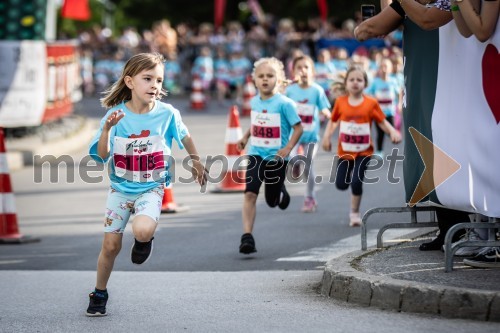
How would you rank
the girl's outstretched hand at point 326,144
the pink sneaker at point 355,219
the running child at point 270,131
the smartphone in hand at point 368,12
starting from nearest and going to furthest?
the smartphone in hand at point 368,12 < the running child at point 270,131 < the girl's outstretched hand at point 326,144 < the pink sneaker at point 355,219

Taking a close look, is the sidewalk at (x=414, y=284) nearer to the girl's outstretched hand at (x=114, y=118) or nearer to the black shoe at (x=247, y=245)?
the girl's outstretched hand at (x=114, y=118)

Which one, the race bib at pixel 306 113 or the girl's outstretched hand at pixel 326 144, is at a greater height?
the race bib at pixel 306 113

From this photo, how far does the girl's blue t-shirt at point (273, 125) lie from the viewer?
11094mm

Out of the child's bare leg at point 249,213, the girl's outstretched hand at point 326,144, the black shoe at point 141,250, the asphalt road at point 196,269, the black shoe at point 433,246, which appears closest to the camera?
the asphalt road at point 196,269

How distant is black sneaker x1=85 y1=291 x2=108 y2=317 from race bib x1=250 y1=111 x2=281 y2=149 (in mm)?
3621

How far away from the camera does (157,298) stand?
834 centimetres

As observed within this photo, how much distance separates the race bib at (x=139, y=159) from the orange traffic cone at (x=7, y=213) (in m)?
4.11

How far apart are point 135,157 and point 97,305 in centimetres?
95

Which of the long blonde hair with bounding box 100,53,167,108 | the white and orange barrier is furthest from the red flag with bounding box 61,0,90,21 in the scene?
the long blonde hair with bounding box 100,53,167,108

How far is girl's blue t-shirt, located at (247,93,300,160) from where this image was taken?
36.4 ft

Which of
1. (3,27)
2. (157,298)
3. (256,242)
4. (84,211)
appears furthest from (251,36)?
(157,298)

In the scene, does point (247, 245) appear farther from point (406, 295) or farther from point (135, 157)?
point (406, 295)

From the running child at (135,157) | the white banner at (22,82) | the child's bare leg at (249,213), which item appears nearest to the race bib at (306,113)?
the child's bare leg at (249,213)

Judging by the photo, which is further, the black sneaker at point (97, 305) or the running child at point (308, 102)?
the running child at point (308, 102)
